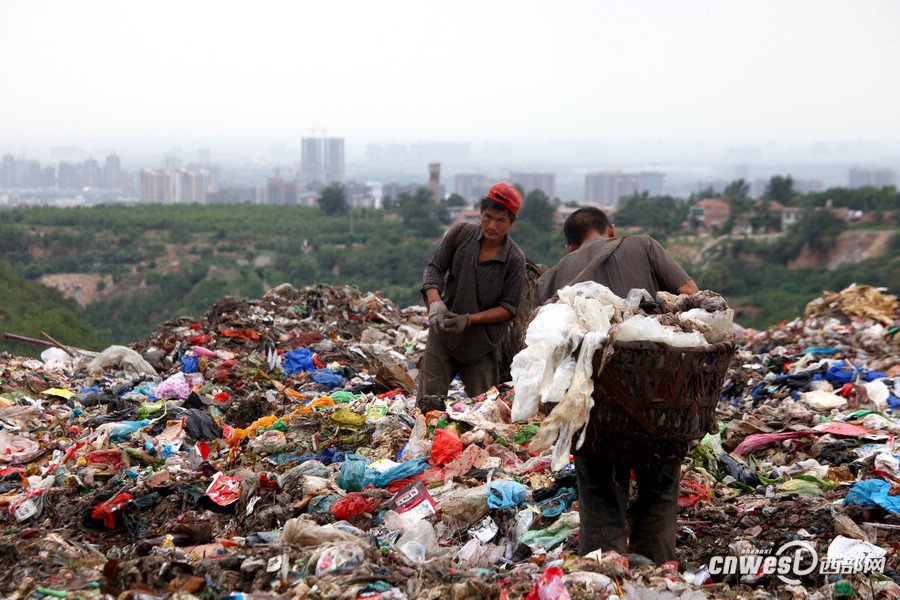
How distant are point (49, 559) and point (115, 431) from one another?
7.06 ft

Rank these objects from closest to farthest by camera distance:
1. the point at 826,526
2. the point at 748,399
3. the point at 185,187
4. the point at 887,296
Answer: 1. the point at 826,526
2. the point at 748,399
3. the point at 887,296
4. the point at 185,187

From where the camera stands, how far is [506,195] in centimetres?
452

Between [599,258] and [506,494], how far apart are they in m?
1.11

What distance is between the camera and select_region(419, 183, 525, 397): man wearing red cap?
4.81 metres

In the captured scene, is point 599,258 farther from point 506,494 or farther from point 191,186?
point 191,186

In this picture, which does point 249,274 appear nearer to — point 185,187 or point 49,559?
point 49,559

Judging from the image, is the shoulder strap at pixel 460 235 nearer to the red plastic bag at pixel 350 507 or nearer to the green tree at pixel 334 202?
the red plastic bag at pixel 350 507

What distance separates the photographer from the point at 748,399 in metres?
6.72

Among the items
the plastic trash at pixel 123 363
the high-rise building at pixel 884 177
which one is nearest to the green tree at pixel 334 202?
the plastic trash at pixel 123 363

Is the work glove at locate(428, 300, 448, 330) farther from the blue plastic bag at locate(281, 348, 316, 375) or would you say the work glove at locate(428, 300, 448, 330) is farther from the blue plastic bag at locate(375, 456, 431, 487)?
the blue plastic bag at locate(281, 348, 316, 375)

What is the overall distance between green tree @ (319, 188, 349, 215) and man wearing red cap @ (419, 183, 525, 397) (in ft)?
201

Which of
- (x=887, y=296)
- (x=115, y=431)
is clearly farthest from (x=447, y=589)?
(x=887, y=296)

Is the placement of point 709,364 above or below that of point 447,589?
above

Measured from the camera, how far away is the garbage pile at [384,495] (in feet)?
8.79
